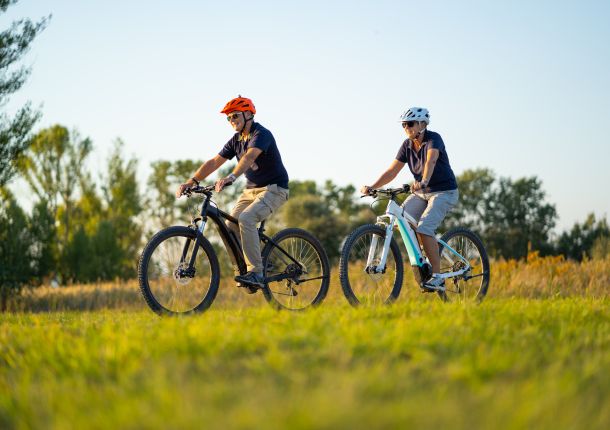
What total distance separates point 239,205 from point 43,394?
4.41 m

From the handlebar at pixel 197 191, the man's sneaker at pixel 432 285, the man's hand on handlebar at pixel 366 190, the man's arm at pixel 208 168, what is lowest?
the man's sneaker at pixel 432 285

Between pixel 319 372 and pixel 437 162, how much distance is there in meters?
5.16

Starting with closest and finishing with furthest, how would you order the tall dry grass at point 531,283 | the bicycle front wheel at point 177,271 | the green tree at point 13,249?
the bicycle front wheel at point 177,271 < the tall dry grass at point 531,283 < the green tree at point 13,249

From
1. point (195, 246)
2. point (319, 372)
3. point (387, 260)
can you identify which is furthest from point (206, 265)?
point (319, 372)

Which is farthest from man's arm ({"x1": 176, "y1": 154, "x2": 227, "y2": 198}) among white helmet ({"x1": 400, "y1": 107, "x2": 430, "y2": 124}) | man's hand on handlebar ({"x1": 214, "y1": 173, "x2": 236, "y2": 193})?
white helmet ({"x1": 400, "y1": 107, "x2": 430, "y2": 124})

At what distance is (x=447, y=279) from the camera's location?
905 cm

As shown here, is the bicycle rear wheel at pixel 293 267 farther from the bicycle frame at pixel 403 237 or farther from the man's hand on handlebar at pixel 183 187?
the man's hand on handlebar at pixel 183 187

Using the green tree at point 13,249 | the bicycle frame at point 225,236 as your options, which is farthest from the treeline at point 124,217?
the bicycle frame at point 225,236

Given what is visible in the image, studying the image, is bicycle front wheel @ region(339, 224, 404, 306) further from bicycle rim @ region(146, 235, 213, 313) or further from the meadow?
the meadow

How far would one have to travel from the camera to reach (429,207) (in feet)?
27.1

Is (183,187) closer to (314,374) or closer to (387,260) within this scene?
(387,260)

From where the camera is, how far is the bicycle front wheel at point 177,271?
268 inches

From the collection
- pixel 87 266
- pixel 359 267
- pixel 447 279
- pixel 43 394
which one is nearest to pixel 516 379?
pixel 43 394

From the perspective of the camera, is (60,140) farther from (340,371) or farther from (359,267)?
(340,371)
